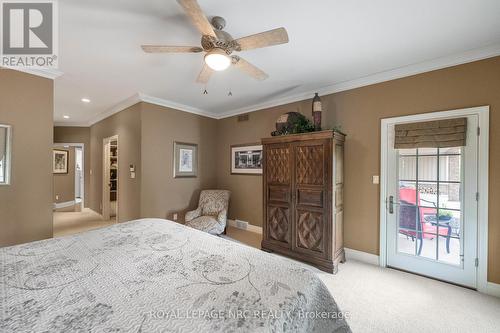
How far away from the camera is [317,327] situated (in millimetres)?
1000

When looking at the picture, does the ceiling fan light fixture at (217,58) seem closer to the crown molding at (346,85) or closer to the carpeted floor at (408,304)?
the crown molding at (346,85)

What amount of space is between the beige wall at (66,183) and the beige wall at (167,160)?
5.18 meters

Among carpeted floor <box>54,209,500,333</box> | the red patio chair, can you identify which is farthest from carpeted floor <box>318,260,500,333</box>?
the red patio chair

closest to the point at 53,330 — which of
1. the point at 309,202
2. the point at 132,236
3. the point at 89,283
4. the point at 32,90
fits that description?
the point at 89,283

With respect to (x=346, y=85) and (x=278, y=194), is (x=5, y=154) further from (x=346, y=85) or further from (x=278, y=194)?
(x=346, y=85)

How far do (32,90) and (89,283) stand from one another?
2968mm

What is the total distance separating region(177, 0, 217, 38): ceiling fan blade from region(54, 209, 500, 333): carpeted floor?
8.68ft

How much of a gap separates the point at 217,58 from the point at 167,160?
108 inches

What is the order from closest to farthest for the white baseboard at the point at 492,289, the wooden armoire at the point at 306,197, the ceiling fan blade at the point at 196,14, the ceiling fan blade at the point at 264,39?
1. the ceiling fan blade at the point at 196,14
2. the ceiling fan blade at the point at 264,39
3. the white baseboard at the point at 492,289
4. the wooden armoire at the point at 306,197

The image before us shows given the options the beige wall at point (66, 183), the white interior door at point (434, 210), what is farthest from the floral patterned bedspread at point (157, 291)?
the beige wall at point (66, 183)

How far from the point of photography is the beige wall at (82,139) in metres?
6.07

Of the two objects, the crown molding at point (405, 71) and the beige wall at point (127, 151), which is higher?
the crown molding at point (405, 71)

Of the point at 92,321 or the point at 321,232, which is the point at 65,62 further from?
the point at 321,232

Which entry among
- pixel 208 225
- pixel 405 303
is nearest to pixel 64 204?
pixel 208 225
